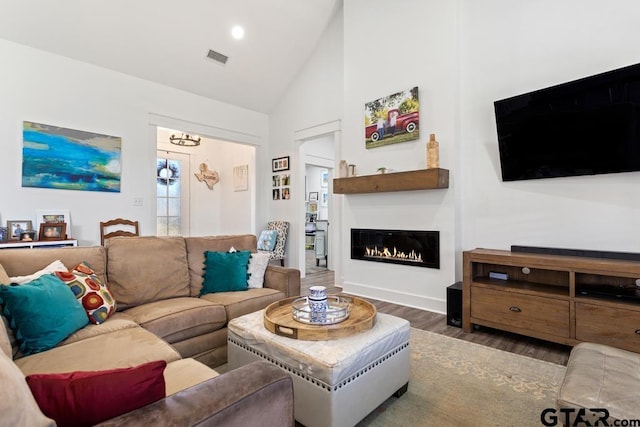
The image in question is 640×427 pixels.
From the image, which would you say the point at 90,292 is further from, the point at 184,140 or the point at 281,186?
the point at 184,140

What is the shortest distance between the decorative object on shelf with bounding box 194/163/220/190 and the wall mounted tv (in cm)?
568

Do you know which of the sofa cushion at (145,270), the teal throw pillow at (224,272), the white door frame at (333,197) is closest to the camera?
the sofa cushion at (145,270)

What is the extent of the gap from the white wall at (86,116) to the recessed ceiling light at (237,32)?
1.14m

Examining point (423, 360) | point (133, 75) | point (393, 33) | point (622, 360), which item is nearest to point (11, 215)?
point (133, 75)

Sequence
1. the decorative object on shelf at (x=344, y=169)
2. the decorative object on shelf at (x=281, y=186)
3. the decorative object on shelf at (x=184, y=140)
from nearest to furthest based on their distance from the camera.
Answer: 1. the decorative object on shelf at (x=344, y=169)
2. the decorative object on shelf at (x=281, y=186)
3. the decorative object on shelf at (x=184, y=140)

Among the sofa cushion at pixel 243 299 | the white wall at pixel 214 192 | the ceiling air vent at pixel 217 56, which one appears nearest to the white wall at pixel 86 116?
the ceiling air vent at pixel 217 56

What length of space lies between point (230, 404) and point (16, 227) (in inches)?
156

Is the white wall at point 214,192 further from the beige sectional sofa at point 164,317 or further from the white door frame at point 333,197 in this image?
the beige sectional sofa at point 164,317

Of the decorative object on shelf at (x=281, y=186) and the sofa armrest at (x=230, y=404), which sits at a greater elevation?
the decorative object on shelf at (x=281, y=186)

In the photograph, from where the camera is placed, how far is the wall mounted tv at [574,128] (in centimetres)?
245

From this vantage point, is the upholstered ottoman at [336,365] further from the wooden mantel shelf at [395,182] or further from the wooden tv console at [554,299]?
the wooden mantel shelf at [395,182]

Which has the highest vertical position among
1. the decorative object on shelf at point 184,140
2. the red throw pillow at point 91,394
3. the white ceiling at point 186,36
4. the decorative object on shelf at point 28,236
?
the white ceiling at point 186,36

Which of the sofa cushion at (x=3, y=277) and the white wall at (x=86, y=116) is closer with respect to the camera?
the sofa cushion at (x=3, y=277)

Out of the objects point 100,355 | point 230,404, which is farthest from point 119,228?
point 230,404
